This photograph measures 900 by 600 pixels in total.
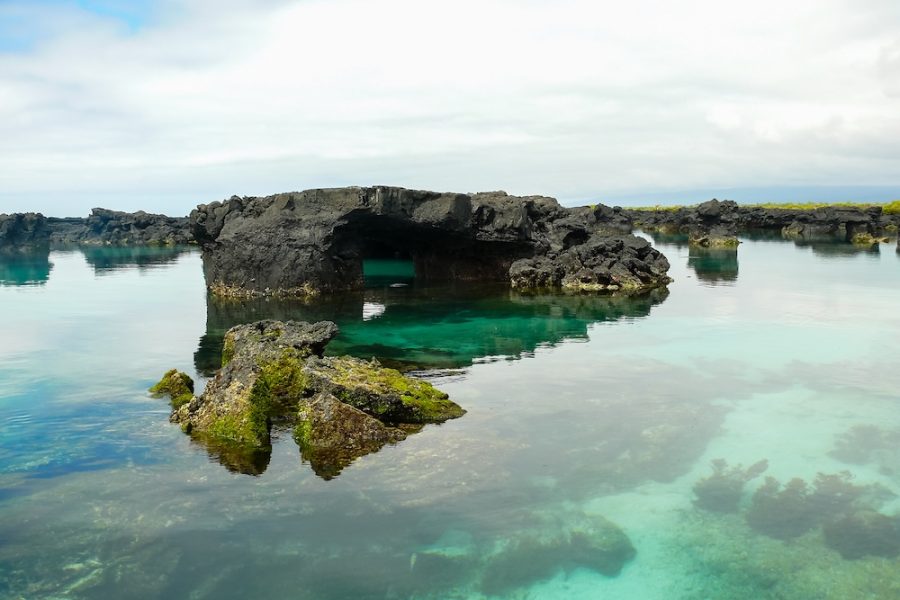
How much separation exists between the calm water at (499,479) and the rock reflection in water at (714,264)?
18.0 meters

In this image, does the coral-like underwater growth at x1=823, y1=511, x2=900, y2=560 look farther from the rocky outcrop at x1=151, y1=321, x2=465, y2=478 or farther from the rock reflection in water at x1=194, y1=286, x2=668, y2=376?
the rock reflection in water at x1=194, y1=286, x2=668, y2=376

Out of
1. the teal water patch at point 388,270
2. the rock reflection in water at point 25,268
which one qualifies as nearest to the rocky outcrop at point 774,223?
the teal water patch at point 388,270

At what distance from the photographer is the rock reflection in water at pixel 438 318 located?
22594mm

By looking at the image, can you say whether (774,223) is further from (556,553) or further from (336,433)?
(556,553)

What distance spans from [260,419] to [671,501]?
8.13 meters

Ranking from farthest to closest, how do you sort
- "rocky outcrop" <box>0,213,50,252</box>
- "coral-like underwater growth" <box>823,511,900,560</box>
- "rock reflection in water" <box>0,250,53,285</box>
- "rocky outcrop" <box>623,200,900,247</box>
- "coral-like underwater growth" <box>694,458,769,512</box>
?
"rocky outcrop" <box>0,213,50,252</box> → "rocky outcrop" <box>623,200,900,247</box> → "rock reflection in water" <box>0,250,53,285</box> → "coral-like underwater growth" <box>694,458,769,512</box> → "coral-like underwater growth" <box>823,511,900,560</box>

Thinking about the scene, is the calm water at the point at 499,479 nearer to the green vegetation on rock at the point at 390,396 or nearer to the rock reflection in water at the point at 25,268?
the green vegetation on rock at the point at 390,396

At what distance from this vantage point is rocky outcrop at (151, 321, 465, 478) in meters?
13.7

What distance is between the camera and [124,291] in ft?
137

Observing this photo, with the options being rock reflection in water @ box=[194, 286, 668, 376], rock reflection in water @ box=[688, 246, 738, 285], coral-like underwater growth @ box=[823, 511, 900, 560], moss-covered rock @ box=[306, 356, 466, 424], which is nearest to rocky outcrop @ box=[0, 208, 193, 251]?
rock reflection in water @ box=[688, 246, 738, 285]

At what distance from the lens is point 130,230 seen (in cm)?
10875

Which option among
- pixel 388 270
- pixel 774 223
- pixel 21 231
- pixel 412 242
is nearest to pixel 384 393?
pixel 412 242

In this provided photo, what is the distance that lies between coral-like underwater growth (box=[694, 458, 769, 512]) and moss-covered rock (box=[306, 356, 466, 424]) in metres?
5.48

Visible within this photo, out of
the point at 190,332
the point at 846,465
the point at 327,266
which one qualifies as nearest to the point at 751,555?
the point at 846,465
